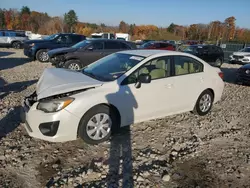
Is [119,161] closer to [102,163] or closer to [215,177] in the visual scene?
[102,163]

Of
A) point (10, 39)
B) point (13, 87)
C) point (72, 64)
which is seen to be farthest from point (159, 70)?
point (10, 39)

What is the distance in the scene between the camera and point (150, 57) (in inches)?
176

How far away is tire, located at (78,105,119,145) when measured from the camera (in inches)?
145

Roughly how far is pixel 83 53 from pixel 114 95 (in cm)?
692

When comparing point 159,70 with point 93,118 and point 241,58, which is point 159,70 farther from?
point 241,58

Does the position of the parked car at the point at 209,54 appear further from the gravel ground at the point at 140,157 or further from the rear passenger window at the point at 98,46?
the gravel ground at the point at 140,157

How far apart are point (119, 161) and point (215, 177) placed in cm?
135

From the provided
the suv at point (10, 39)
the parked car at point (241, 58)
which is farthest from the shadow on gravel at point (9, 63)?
the parked car at point (241, 58)

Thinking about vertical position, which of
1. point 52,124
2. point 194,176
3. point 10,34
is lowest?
point 194,176

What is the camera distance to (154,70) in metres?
4.49

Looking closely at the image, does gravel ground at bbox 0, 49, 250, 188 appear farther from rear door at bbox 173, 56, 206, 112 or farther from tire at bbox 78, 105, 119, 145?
rear door at bbox 173, 56, 206, 112

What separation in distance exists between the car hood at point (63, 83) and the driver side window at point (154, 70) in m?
0.59

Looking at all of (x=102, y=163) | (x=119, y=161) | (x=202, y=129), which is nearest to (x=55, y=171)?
(x=102, y=163)

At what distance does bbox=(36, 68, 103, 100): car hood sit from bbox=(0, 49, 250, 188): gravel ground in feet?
2.92
